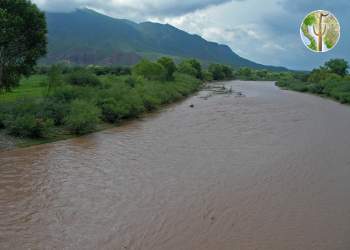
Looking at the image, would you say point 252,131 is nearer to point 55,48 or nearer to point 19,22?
point 19,22

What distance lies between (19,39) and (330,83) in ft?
143

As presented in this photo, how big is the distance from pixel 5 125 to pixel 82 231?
11590mm

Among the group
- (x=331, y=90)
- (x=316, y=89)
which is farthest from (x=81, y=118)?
(x=316, y=89)

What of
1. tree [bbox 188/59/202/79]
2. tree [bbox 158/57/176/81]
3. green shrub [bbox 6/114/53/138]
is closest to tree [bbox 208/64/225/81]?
tree [bbox 188/59/202/79]

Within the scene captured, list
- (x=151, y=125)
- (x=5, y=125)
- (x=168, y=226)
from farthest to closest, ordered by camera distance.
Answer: (x=151, y=125)
(x=5, y=125)
(x=168, y=226)

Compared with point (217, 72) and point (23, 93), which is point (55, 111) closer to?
point (23, 93)

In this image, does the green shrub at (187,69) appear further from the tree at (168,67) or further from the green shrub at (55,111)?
the green shrub at (55,111)

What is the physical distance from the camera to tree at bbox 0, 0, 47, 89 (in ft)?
71.4

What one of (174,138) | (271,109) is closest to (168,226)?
(174,138)

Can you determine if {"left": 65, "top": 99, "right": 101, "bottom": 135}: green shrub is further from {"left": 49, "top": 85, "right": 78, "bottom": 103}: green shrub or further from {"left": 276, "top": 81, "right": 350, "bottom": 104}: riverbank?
{"left": 276, "top": 81, "right": 350, "bottom": 104}: riverbank

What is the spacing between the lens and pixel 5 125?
18875 millimetres

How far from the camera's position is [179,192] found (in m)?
12.2

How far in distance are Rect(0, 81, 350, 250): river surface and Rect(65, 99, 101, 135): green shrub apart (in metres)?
1.26

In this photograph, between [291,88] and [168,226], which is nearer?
[168,226]
